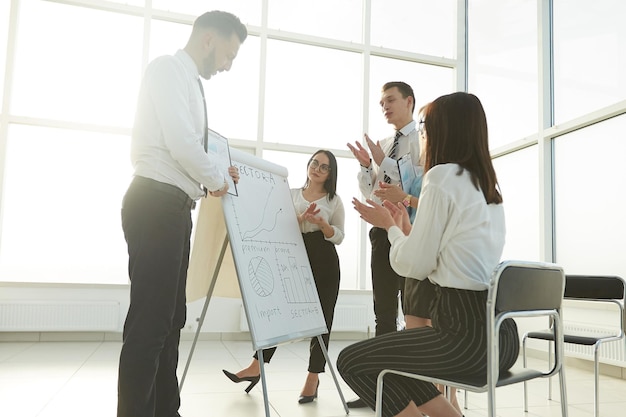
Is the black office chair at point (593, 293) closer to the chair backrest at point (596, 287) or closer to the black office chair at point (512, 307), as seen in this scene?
the chair backrest at point (596, 287)

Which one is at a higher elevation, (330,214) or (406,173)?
(406,173)

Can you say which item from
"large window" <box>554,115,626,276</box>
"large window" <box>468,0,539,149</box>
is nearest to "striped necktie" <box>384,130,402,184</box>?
"large window" <box>554,115,626,276</box>

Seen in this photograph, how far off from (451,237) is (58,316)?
4.15 m

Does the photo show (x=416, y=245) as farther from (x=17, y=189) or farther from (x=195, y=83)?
(x=17, y=189)

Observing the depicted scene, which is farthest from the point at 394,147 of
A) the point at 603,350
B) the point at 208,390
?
the point at 603,350

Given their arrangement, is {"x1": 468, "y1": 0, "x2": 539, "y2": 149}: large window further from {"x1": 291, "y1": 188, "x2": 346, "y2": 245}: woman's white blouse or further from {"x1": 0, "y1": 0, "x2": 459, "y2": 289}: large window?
{"x1": 291, "y1": 188, "x2": 346, "y2": 245}: woman's white blouse

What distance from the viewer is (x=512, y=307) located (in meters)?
1.27

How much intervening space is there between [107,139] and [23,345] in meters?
2.05

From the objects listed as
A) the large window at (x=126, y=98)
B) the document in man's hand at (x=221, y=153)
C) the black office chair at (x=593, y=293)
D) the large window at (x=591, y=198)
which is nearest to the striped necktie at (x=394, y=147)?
the document in man's hand at (x=221, y=153)

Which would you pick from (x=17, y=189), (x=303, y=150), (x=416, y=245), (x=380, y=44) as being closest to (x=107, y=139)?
(x=17, y=189)

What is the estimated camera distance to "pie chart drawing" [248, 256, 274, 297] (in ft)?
7.07

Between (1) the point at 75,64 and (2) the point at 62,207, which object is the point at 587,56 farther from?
(2) the point at 62,207

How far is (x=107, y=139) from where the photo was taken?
4.89m

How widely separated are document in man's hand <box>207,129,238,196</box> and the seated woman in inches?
38.3
